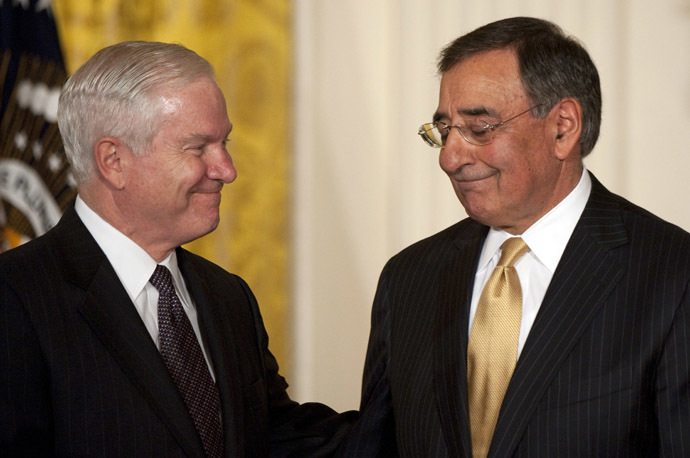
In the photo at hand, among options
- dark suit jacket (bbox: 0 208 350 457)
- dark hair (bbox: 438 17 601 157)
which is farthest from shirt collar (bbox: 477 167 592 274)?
dark suit jacket (bbox: 0 208 350 457)

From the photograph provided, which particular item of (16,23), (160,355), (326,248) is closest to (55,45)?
(16,23)

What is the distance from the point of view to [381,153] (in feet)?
13.8

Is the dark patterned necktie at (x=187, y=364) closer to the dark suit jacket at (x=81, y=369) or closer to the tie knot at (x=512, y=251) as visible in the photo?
the dark suit jacket at (x=81, y=369)

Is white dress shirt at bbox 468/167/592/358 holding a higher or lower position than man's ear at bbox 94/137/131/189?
lower

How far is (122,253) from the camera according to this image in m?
2.03

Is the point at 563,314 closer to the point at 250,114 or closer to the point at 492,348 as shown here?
the point at 492,348

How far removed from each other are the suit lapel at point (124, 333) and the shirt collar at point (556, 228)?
33.1 inches

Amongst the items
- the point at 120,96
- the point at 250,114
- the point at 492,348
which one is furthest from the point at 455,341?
the point at 250,114

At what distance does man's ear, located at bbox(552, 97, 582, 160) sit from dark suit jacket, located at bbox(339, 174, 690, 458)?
0.41ft

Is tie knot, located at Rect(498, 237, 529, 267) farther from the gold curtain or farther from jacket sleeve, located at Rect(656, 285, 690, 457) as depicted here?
the gold curtain

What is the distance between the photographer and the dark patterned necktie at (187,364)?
1985mm

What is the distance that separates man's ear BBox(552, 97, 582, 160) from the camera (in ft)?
7.06

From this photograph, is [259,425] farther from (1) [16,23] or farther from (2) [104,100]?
(1) [16,23]

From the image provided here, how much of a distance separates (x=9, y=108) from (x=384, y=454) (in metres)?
1.97
